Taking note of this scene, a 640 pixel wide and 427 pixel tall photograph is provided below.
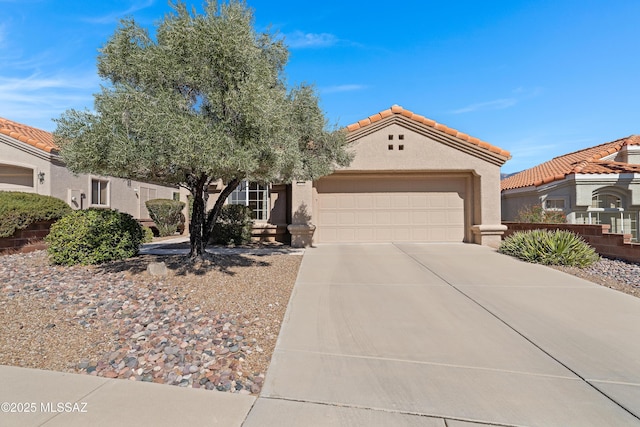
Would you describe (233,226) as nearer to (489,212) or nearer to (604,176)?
(489,212)

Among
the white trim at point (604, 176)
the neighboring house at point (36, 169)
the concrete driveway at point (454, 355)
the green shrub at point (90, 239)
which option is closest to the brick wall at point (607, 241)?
the concrete driveway at point (454, 355)

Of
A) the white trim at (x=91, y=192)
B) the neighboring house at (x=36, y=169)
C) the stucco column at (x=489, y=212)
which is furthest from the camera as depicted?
the white trim at (x=91, y=192)

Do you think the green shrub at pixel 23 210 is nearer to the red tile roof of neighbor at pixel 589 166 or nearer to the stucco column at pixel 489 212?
the stucco column at pixel 489 212

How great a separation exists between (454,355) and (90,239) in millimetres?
7559

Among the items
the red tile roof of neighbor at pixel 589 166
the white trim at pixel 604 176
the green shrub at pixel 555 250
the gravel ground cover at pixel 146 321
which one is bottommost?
the gravel ground cover at pixel 146 321

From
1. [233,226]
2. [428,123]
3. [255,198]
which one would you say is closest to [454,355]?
[233,226]

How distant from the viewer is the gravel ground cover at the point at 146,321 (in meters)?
3.43

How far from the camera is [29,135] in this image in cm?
1363

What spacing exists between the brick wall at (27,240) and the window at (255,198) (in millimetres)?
5891

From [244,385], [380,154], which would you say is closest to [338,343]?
[244,385]

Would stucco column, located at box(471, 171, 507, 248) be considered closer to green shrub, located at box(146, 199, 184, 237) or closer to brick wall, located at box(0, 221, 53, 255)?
green shrub, located at box(146, 199, 184, 237)

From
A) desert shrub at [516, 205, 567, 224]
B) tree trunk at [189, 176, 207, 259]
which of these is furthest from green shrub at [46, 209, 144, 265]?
desert shrub at [516, 205, 567, 224]

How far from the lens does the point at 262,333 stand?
4.29 meters

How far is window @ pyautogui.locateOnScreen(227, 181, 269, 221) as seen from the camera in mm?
12797
